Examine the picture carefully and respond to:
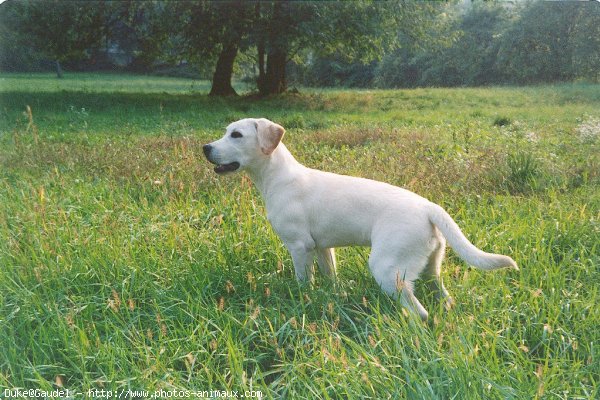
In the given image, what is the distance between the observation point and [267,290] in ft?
9.63

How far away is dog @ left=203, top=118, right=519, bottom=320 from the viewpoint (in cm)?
318

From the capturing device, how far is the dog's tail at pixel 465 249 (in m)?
2.87

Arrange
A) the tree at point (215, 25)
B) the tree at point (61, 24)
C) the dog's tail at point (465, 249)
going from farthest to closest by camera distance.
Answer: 1. the tree at point (61, 24)
2. the tree at point (215, 25)
3. the dog's tail at point (465, 249)

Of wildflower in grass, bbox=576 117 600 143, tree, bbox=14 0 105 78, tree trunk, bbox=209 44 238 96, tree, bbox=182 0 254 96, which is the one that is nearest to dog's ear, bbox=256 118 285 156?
wildflower in grass, bbox=576 117 600 143

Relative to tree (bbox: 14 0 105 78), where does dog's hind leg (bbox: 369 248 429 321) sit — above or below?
below

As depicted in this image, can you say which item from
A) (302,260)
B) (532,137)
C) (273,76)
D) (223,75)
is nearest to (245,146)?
(302,260)

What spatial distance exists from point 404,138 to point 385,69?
49.2 feet

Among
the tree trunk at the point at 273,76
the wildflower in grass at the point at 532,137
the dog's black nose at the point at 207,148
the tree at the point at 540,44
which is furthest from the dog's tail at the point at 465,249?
the tree trunk at the point at 273,76

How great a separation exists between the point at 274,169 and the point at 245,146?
0.29 metres

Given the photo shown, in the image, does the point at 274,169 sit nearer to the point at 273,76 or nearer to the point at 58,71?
the point at 273,76

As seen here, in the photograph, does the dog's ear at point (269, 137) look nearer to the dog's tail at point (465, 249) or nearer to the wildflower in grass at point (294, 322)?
the dog's tail at point (465, 249)

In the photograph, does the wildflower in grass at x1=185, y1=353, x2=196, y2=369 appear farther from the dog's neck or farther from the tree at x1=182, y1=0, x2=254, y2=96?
the tree at x1=182, y1=0, x2=254, y2=96

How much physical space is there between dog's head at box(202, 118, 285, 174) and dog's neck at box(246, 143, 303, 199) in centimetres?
5

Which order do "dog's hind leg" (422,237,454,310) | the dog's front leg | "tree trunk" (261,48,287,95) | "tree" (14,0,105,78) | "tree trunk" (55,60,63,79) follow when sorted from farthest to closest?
"tree trunk" (55,60,63,79) → "tree trunk" (261,48,287,95) → "tree" (14,0,105,78) → the dog's front leg → "dog's hind leg" (422,237,454,310)
